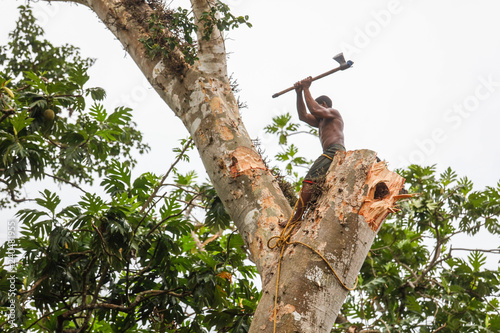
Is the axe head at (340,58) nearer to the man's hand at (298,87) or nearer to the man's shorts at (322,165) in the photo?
the man's hand at (298,87)

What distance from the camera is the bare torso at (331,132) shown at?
13.3 ft

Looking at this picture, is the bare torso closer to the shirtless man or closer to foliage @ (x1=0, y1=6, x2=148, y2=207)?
the shirtless man

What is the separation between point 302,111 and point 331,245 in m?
2.01

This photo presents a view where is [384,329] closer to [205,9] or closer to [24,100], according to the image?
[205,9]

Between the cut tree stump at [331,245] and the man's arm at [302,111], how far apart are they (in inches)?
54.6

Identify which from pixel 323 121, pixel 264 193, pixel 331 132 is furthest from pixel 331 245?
pixel 323 121

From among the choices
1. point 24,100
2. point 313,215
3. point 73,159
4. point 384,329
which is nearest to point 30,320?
point 73,159

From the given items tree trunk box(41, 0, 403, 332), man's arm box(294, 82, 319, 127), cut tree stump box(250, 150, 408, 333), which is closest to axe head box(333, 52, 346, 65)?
man's arm box(294, 82, 319, 127)

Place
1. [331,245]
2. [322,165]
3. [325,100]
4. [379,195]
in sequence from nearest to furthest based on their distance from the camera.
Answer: [331,245] → [379,195] → [322,165] → [325,100]

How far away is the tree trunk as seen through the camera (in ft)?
8.66

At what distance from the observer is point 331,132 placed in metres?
4.12

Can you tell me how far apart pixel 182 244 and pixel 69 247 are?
103cm

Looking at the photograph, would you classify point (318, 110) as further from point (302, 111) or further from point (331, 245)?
point (331, 245)

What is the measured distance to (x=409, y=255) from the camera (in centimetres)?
681
